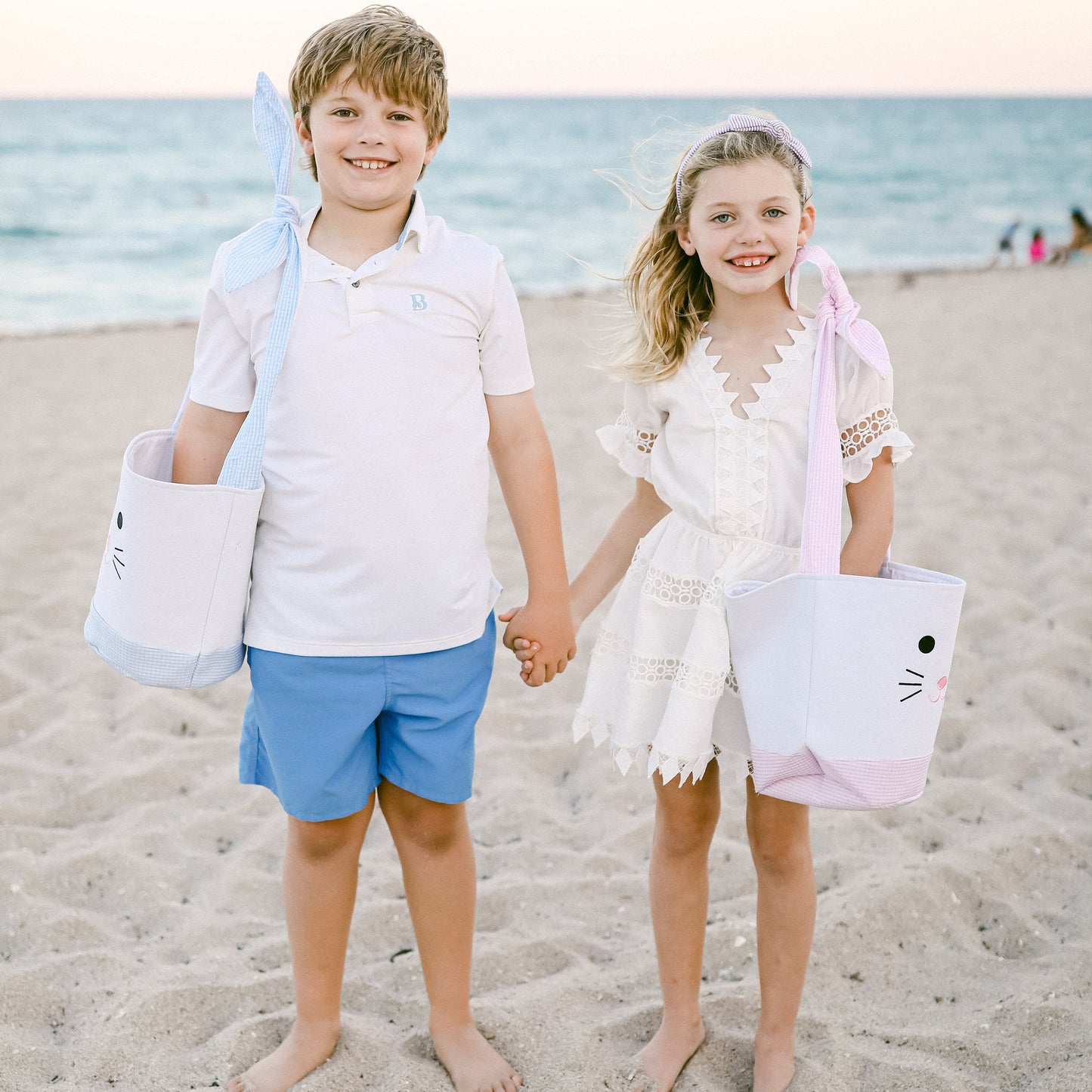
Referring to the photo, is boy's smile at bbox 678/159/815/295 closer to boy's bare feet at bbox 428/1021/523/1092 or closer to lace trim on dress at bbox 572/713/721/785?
lace trim on dress at bbox 572/713/721/785

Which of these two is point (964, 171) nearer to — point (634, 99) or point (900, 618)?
point (900, 618)

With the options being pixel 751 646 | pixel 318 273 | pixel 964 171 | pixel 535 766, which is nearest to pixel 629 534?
pixel 751 646

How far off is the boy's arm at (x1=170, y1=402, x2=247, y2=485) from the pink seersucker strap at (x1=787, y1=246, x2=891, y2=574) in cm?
97

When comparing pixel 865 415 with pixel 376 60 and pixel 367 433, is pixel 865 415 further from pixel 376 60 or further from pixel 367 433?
pixel 376 60

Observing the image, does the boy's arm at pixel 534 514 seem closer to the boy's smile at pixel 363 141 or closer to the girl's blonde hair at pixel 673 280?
the girl's blonde hair at pixel 673 280

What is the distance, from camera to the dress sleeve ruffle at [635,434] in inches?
80.9

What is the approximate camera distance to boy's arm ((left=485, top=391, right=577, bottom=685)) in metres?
1.96

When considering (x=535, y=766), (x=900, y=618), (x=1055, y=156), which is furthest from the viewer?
(x=1055, y=156)

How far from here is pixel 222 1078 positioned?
2094 millimetres

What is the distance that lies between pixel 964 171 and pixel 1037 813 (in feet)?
117

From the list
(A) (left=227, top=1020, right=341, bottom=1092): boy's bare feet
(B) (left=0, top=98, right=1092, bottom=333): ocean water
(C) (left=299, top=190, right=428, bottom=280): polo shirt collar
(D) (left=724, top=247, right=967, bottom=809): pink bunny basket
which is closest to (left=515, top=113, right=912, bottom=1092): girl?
(D) (left=724, top=247, right=967, bottom=809): pink bunny basket

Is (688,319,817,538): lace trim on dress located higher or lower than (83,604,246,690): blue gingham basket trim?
higher

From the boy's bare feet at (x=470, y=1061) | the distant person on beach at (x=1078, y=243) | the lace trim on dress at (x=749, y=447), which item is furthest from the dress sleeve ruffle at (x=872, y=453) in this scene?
the distant person on beach at (x=1078, y=243)

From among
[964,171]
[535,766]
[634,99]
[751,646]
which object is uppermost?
[634,99]
